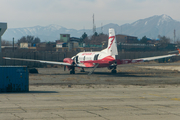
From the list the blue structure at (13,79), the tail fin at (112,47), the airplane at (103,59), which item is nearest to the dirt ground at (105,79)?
the airplane at (103,59)

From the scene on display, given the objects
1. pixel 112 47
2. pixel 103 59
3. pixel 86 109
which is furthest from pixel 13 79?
pixel 112 47

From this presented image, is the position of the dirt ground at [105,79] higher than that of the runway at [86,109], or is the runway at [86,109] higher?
the dirt ground at [105,79]

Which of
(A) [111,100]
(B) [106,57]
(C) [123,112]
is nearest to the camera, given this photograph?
(C) [123,112]

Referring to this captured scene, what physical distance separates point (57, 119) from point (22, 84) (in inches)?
421

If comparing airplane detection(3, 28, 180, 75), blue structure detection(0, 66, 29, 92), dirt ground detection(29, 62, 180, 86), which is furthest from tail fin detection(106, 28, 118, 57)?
blue structure detection(0, 66, 29, 92)

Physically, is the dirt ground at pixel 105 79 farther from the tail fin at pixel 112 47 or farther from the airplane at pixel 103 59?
the tail fin at pixel 112 47

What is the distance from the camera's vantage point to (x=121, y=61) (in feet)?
125

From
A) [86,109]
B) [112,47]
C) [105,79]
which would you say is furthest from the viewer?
[112,47]

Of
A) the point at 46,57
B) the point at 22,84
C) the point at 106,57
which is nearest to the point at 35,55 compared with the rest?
the point at 46,57

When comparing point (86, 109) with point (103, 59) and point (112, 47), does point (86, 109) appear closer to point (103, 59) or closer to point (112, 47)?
point (112, 47)

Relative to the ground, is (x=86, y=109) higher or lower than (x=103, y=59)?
lower

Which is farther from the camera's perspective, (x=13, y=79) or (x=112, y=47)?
(x=112, y=47)

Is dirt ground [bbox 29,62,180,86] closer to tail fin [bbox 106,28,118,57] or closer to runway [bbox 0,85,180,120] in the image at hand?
tail fin [bbox 106,28,118,57]

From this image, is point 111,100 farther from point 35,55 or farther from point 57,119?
point 35,55
